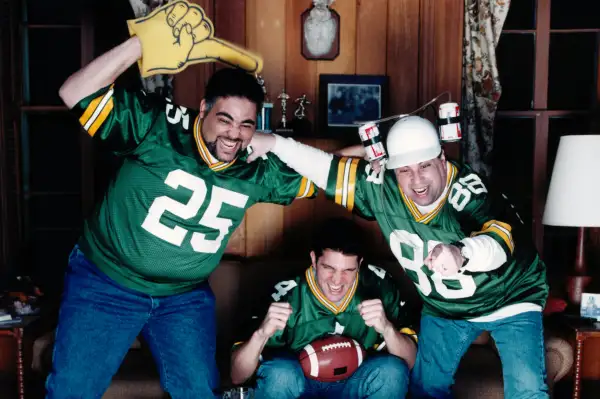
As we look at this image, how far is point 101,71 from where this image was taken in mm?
1768

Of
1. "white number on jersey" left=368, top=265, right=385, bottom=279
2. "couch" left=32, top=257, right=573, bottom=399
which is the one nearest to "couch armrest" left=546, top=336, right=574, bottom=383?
"couch" left=32, top=257, right=573, bottom=399

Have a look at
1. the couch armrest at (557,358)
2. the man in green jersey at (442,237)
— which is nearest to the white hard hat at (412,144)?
the man in green jersey at (442,237)

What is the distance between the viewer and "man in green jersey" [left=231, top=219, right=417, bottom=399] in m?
2.03

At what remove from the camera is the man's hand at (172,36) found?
1.78m

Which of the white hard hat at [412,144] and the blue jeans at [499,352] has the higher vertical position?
the white hard hat at [412,144]

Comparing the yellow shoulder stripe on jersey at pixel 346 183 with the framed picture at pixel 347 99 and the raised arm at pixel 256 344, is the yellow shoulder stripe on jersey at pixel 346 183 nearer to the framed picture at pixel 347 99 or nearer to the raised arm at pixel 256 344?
the raised arm at pixel 256 344

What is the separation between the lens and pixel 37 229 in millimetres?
3430

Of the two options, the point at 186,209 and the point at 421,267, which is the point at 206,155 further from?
the point at 421,267

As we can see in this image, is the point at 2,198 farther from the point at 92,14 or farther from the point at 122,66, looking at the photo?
the point at 122,66

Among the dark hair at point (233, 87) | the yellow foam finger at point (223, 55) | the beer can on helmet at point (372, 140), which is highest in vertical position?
the yellow foam finger at point (223, 55)

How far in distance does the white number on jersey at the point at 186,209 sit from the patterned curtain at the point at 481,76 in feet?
5.11

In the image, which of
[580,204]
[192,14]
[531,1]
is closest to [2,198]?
[192,14]

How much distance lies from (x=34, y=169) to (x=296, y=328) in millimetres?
2345

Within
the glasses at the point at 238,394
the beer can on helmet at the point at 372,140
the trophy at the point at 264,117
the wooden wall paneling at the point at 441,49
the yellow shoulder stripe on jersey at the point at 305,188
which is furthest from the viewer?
the wooden wall paneling at the point at 441,49
